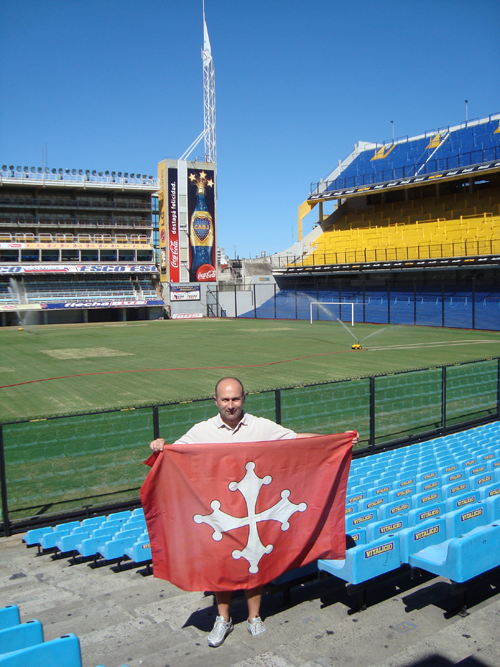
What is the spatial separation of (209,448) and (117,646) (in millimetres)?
1538

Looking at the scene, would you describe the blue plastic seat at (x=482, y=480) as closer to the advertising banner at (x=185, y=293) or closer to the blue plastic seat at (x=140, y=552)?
the blue plastic seat at (x=140, y=552)

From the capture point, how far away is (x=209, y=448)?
4.06 metres

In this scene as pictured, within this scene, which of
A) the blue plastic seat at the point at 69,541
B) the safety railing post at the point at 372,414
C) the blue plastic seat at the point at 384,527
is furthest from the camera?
the safety railing post at the point at 372,414

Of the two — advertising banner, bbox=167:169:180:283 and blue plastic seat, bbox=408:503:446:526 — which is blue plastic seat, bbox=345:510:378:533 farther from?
advertising banner, bbox=167:169:180:283

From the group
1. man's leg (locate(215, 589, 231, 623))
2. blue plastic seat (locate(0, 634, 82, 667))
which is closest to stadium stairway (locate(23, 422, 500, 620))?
man's leg (locate(215, 589, 231, 623))

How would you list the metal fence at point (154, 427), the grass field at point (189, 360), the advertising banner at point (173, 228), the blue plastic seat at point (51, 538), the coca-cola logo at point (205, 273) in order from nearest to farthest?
the blue plastic seat at point (51, 538) < the metal fence at point (154, 427) < the grass field at point (189, 360) < the advertising banner at point (173, 228) < the coca-cola logo at point (205, 273)

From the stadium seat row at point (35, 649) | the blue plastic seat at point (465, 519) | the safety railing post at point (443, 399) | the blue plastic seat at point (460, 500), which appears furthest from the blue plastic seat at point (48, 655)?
the safety railing post at point (443, 399)

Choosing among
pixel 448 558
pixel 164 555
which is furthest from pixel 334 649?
pixel 164 555

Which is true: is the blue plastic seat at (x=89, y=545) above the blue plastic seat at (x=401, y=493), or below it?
below

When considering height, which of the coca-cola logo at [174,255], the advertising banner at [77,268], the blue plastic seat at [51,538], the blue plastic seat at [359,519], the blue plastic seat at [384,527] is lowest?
the blue plastic seat at [51,538]

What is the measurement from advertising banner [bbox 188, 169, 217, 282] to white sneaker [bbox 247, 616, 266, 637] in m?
62.3

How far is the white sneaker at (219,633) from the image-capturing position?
3.84m

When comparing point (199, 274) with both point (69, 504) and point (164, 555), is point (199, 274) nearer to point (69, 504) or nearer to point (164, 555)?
point (69, 504)

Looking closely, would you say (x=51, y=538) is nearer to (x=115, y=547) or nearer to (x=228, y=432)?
(x=115, y=547)
